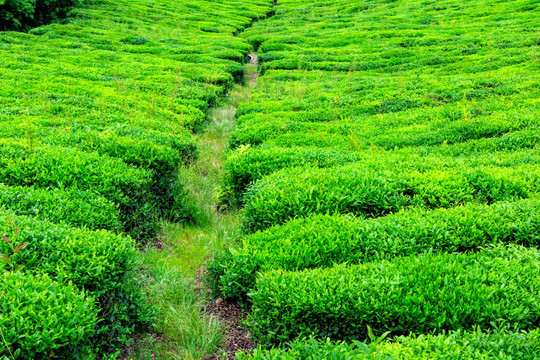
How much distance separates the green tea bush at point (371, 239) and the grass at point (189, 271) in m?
0.56

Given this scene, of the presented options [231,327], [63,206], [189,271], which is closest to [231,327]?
[231,327]

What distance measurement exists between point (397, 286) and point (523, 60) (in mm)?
15668

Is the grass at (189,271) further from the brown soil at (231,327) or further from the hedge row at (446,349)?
the hedge row at (446,349)

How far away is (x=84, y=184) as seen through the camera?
6.44 m

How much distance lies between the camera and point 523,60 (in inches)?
621

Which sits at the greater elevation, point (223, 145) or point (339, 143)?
point (339, 143)

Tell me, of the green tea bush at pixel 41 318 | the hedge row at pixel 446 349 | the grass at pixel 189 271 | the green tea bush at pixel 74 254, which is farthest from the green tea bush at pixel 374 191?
the green tea bush at pixel 41 318

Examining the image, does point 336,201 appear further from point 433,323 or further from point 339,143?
point 339,143

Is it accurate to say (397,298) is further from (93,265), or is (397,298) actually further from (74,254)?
(74,254)

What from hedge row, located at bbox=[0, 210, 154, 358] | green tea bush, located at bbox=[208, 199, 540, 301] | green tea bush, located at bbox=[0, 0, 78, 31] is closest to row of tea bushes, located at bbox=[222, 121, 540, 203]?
green tea bush, located at bbox=[208, 199, 540, 301]

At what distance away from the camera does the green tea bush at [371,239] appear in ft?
16.8

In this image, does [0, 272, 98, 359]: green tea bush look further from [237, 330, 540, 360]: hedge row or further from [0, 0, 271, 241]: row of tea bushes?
[0, 0, 271, 241]: row of tea bushes

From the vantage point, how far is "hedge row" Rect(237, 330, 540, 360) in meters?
3.38

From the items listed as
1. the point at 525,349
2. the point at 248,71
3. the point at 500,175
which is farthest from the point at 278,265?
the point at 248,71
